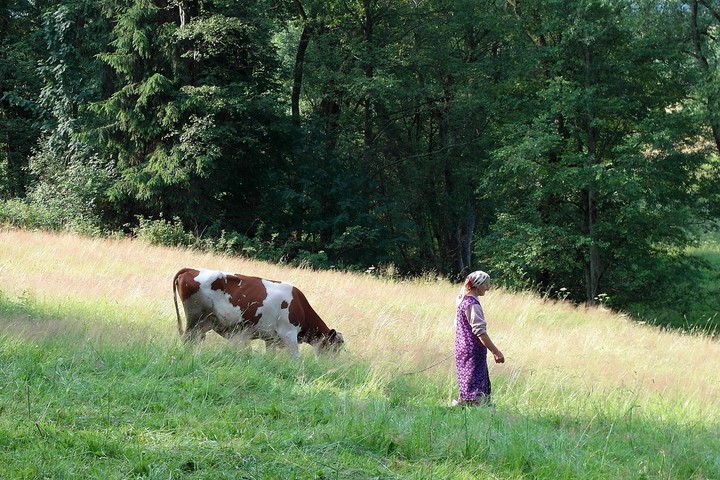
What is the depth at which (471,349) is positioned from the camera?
23.1ft

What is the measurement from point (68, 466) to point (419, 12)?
2588 cm

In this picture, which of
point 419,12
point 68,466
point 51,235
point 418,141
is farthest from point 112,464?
point 418,141

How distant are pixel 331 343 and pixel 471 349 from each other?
217 centimetres

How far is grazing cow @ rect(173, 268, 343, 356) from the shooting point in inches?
330

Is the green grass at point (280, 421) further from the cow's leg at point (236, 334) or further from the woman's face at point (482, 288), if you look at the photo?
the woman's face at point (482, 288)

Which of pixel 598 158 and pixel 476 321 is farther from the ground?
pixel 598 158

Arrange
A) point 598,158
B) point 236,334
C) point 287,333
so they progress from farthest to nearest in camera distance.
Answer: point 598,158 < point 287,333 < point 236,334

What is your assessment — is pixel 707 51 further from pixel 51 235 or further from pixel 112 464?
pixel 112 464

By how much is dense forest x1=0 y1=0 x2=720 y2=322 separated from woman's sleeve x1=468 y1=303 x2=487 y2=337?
1321 centimetres

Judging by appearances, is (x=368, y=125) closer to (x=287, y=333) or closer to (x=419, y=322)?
(x=419, y=322)

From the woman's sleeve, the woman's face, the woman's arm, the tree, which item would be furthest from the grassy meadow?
the tree

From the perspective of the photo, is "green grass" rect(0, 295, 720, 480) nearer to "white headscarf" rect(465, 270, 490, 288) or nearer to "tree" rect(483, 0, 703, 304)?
"white headscarf" rect(465, 270, 490, 288)

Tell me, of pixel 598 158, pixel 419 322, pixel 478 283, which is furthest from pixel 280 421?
pixel 598 158

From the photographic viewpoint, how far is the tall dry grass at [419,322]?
8797 mm
